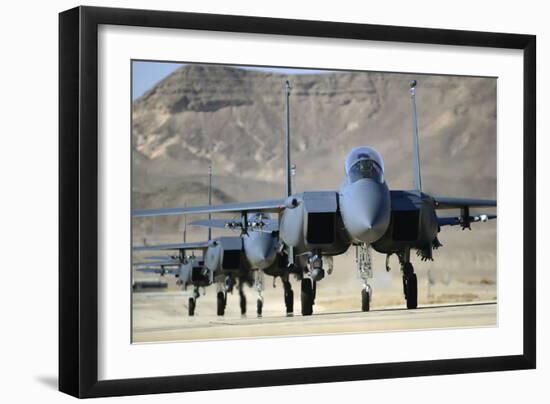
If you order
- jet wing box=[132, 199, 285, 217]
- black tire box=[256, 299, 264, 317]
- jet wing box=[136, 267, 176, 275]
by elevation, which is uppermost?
jet wing box=[132, 199, 285, 217]

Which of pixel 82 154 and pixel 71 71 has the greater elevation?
pixel 71 71

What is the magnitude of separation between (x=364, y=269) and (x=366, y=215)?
0.77 m

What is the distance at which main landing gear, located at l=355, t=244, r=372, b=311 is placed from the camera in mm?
11047

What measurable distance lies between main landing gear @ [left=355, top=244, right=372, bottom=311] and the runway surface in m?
0.15

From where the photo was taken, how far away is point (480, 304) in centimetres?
1152

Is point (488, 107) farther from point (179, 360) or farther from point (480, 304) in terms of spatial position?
point (179, 360)

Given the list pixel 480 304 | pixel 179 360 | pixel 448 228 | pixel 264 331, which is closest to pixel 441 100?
pixel 448 228

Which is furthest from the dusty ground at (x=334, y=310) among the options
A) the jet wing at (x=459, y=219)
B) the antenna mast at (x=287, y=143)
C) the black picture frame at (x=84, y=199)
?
the antenna mast at (x=287, y=143)

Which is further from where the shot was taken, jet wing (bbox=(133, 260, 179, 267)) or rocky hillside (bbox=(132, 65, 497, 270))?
rocky hillside (bbox=(132, 65, 497, 270))

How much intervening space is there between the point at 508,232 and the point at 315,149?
256 centimetres

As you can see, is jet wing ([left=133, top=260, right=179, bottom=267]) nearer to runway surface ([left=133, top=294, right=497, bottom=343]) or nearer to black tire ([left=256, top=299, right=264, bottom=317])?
runway surface ([left=133, top=294, right=497, bottom=343])

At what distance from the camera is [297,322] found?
10.6 meters

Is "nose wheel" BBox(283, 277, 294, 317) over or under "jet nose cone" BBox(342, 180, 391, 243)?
under

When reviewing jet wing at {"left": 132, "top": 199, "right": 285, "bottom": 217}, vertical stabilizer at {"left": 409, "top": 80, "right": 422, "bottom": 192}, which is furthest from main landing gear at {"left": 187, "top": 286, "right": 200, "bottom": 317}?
vertical stabilizer at {"left": 409, "top": 80, "right": 422, "bottom": 192}
